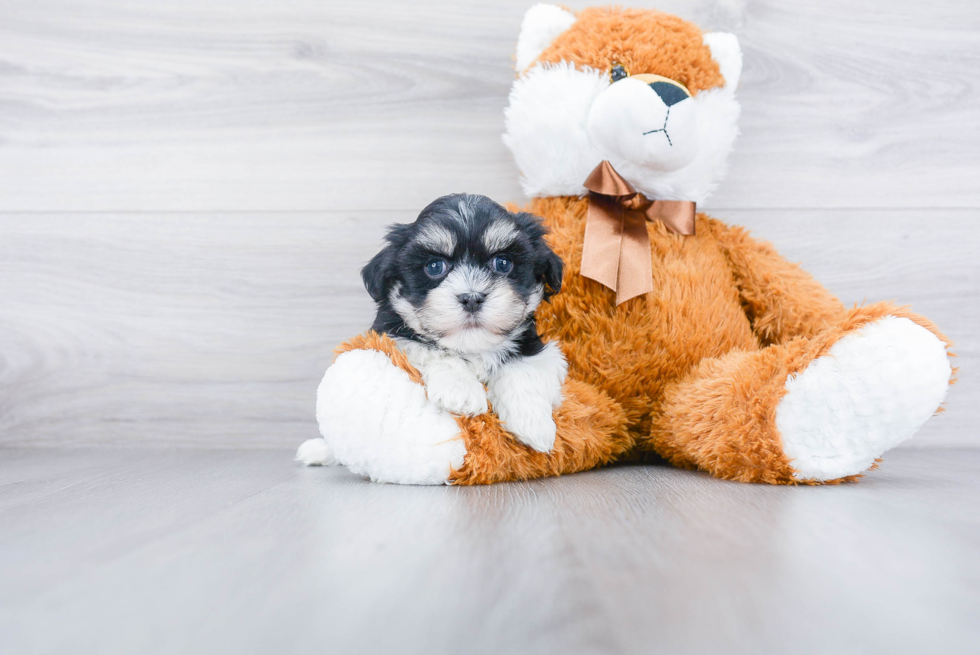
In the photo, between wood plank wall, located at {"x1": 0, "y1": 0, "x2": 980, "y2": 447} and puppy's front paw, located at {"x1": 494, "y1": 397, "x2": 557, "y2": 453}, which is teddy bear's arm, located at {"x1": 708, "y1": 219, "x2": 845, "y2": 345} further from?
puppy's front paw, located at {"x1": 494, "y1": 397, "x2": 557, "y2": 453}

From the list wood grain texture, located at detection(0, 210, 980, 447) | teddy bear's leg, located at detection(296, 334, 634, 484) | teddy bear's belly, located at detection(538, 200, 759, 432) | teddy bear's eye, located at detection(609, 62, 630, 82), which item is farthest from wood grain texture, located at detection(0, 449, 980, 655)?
teddy bear's eye, located at detection(609, 62, 630, 82)

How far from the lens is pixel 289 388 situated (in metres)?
1.53

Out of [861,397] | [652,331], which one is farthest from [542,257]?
[861,397]

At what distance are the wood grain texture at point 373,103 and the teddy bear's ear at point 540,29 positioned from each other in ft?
0.72

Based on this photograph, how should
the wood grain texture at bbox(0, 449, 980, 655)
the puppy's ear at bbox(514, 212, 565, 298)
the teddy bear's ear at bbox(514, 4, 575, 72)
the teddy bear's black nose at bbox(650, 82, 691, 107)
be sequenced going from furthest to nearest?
1. the teddy bear's ear at bbox(514, 4, 575, 72)
2. the teddy bear's black nose at bbox(650, 82, 691, 107)
3. the puppy's ear at bbox(514, 212, 565, 298)
4. the wood grain texture at bbox(0, 449, 980, 655)

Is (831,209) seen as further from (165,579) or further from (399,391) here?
(165,579)

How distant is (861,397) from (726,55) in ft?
2.45

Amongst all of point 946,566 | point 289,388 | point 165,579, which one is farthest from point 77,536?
point 946,566

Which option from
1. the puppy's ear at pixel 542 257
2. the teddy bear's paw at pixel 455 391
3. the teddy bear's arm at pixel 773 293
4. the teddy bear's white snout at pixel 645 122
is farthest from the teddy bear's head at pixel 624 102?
the teddy bear's paw at pixel 455 391

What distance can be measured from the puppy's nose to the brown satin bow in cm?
30

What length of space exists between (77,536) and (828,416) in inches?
39.5

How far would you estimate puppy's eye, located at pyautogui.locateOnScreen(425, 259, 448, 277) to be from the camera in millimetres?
950

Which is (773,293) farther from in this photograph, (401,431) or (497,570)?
(497,570)

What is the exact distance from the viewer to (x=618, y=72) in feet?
3.80
